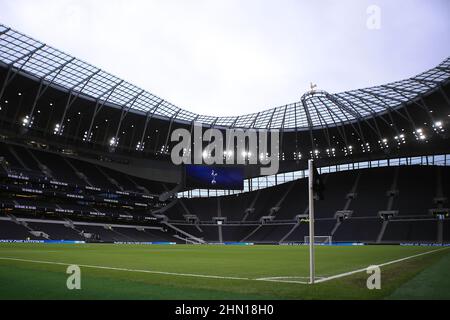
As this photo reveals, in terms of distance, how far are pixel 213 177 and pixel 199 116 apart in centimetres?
1587

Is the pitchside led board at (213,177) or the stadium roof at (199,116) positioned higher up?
the stadium roof at (199,116)

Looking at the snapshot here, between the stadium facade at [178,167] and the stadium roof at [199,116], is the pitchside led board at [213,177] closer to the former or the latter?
the stadium facade at [178,167]

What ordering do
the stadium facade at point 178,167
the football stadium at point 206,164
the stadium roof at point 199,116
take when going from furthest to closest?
the stadium facade at point 178,167 < the football stadium at point 206,164 < the stadium roof at point 199,116

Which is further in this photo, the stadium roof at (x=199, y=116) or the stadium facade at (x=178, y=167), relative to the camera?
the stadium facade at (x=178, y=167)

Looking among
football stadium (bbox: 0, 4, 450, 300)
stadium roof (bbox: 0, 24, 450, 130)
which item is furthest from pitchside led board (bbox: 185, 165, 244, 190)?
stadium roof (bbox: 0, 24, 450, 130)

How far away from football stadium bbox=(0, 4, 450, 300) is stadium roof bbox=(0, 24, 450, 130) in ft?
0.93

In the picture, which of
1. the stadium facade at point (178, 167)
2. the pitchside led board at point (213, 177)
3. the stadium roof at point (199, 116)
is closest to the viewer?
the stadium roof at point (199, 116)

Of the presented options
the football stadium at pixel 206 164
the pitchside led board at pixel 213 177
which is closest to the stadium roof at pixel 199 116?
the football stadium at pixel 206 164

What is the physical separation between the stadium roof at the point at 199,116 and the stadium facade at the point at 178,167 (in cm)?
30

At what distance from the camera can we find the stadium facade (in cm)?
6800

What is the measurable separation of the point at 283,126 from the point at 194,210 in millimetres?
33473

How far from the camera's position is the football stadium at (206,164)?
67188mm

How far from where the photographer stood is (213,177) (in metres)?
82.7

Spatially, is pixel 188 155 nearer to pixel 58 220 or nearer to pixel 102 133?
pixel 102 133
